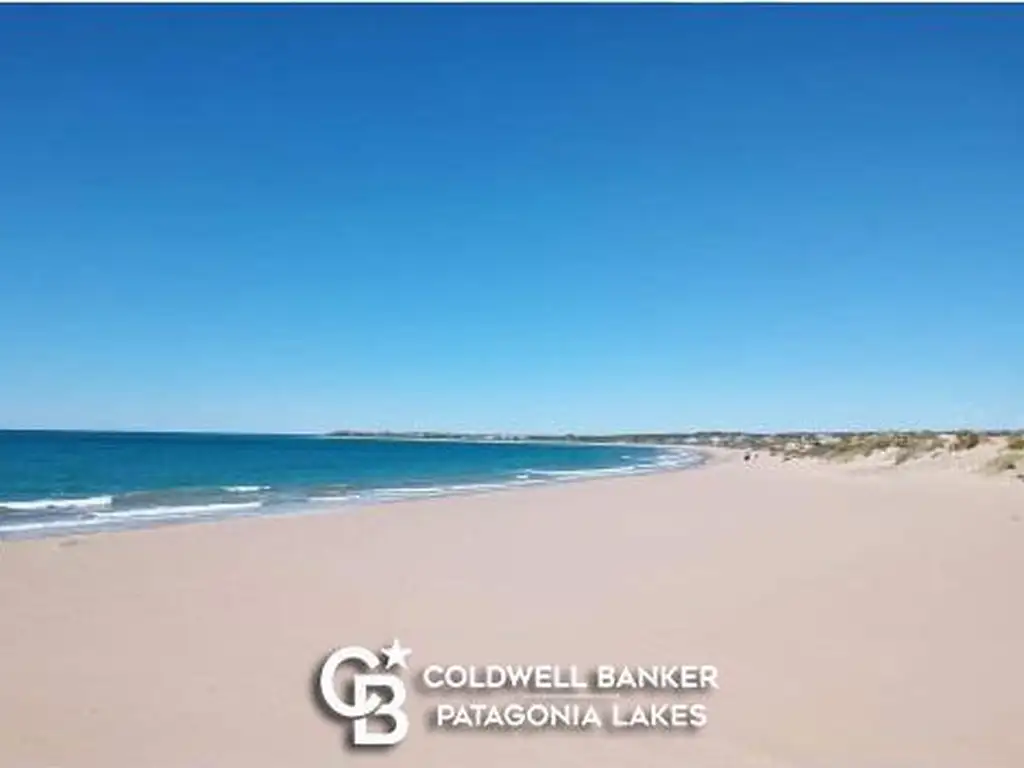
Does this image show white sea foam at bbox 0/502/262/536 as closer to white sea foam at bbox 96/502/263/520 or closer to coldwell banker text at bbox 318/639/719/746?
white sea foam at bbox 96/502/263/520

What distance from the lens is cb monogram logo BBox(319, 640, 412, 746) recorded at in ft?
16.1

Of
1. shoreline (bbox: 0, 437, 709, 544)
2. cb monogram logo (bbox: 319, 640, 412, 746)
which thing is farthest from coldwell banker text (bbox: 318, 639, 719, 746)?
shoreline (bbox: 0, 437, 709, 544)

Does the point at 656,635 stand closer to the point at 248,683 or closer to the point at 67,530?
the point at 248,683

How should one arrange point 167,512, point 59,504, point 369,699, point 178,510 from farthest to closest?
point 59,504 < point 178,510 < point 167,512 < point 369,699

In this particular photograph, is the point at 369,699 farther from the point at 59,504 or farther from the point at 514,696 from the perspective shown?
the point at 59,504

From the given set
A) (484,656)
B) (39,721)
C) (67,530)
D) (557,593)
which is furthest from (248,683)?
(67,530)

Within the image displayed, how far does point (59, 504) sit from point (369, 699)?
895 inches

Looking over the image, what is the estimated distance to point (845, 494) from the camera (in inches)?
965

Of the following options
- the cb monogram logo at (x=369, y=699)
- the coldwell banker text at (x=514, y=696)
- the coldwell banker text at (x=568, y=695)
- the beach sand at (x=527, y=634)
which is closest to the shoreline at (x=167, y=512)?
the beach sand at (x=527, y=634)

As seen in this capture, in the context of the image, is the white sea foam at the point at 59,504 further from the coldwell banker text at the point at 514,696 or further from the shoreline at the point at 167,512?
the coldwell banker text at the point at 514,696

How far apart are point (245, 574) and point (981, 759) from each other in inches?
340

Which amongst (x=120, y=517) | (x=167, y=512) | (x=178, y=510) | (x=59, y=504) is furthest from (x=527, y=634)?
(x=59, y=504)

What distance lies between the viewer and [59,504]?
937 inches

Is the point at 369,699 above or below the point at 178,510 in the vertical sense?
above
